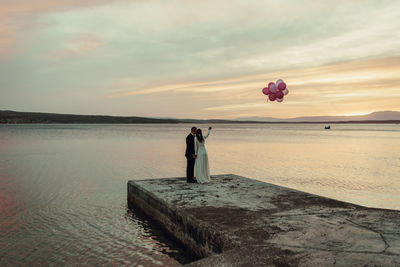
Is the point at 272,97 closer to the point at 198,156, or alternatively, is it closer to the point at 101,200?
the point at 198,156

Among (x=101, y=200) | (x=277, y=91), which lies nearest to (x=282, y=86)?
(x=277, y=91)

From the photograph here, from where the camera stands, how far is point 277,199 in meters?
8.93

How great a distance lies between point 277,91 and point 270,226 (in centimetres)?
780

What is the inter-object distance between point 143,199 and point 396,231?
7265mm

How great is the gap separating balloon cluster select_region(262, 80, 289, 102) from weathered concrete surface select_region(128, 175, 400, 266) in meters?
4.03

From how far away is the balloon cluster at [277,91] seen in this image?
13.0 m

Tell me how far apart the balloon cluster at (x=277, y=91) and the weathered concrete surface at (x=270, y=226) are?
4.03 meters

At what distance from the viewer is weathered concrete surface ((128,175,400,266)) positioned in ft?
15.9

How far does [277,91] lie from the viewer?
13141 millimetres

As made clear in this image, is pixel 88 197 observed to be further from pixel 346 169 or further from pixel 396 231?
pixel 346 169

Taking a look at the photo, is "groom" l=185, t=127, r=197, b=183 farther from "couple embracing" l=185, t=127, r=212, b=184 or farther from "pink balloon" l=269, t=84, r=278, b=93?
"pink balloon" l=269, t=84, r=278, b=93

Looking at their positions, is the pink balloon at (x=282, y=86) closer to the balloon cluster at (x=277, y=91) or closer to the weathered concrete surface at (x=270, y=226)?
the balloon cluster at (x=277, y=91)

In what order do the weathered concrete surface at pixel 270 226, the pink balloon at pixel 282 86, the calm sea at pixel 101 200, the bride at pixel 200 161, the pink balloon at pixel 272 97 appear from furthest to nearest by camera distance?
the pink balloon at pixel 272 97 → the pink balloon at pixel 282 86 → the bride at pixel 200 161 → the calm sea at pixel 101 200 → the weathered concrete surface at pixel 270 226

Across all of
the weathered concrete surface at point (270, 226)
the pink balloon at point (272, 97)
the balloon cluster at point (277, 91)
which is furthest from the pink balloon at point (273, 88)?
the weathered concrete surface at point (270, 226)
